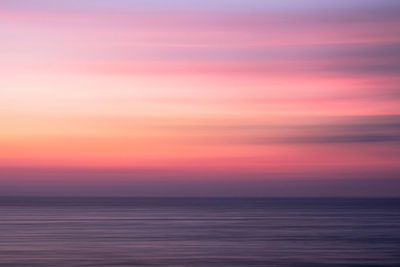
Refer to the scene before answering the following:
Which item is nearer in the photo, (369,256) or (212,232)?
(369,256)

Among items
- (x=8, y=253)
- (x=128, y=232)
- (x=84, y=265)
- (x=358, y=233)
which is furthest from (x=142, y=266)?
(x=358, y=233)

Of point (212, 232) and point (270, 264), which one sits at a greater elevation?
point (212, 232)

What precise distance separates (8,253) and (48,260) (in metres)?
3.05

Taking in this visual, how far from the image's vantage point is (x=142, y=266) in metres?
23.6

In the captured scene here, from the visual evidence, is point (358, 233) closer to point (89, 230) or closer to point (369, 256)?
point (369, 256)

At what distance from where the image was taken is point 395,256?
26.5m

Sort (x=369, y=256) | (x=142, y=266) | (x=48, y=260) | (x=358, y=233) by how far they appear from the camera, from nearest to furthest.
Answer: (x=142, y=266), (x=48, y=260), (x=369, y=256), (x=358, y=233)

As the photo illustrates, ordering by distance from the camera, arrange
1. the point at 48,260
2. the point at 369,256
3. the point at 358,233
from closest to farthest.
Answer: the point at 48,260
the point at 369,256
the point at 358,233

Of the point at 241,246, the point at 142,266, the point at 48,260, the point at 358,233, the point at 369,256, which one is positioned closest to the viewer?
the point at 142,266

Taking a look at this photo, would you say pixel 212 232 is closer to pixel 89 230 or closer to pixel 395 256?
pixel 89 230

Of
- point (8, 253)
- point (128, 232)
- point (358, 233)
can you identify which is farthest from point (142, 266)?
point (358, 233)

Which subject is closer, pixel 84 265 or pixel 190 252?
pixel 84 265

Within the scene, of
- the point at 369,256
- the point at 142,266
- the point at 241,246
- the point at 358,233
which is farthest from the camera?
the point at 358,233

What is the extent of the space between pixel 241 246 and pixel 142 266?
8.60m
